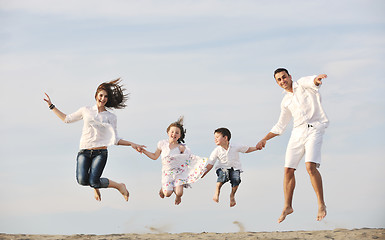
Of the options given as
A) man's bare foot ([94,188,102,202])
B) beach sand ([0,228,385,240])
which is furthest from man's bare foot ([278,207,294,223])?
man's bare foot ([94,188,102,202])

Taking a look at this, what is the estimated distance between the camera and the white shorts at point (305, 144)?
32.1 ft

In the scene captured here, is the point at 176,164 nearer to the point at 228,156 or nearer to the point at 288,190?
the point at 228,156

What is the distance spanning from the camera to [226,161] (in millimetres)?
11664

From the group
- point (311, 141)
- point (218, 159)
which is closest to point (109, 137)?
point (218, 159)

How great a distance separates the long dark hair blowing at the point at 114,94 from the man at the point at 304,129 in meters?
3.12

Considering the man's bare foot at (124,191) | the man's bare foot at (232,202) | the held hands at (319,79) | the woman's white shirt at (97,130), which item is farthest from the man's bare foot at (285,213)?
the woman's white shirt at (97,130)

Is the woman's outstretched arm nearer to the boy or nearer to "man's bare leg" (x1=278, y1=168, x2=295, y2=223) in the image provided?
the boy

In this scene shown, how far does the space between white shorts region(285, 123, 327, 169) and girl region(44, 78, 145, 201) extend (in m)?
2.96

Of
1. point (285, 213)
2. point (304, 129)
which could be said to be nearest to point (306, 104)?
point (304, 129)

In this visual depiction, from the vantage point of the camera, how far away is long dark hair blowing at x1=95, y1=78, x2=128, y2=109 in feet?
36.6

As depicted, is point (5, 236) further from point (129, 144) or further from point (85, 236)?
point (129, 144)

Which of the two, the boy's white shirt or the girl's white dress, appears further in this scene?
the boy's white shirt

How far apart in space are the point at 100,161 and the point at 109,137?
1.63ft

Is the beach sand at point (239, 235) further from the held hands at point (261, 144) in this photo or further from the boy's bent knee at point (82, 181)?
the held hands at point (261, 144)
